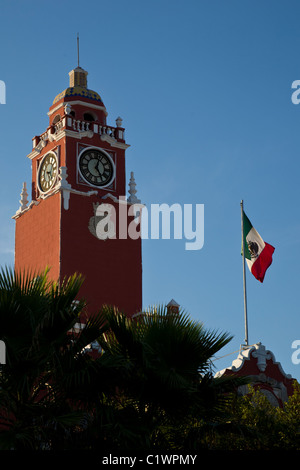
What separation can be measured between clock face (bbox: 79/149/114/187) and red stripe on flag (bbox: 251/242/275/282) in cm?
1226

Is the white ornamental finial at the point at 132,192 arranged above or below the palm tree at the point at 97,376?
above

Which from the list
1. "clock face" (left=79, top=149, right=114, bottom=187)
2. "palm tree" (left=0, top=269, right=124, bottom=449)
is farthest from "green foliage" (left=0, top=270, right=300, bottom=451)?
"clock face" (left=79, top=149, right=114, bottom=187)

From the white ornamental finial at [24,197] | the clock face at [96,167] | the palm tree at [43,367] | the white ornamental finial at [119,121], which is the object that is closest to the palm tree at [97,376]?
the palm tree at [43,367]

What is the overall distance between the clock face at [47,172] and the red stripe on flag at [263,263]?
13414 mm

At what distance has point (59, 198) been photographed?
45000 mm

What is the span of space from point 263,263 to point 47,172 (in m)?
14.8

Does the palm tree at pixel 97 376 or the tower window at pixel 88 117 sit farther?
the tower window at pixel 88 117

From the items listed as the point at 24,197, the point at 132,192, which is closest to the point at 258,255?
the point at 132,192

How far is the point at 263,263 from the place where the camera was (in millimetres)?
37812

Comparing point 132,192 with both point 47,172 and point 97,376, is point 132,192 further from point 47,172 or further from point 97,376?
point 97,376

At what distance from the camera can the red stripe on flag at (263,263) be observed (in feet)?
124

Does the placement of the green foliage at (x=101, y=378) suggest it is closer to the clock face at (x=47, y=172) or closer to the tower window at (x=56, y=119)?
the clock face at (x=47, y=172)

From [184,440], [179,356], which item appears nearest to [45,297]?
[179,356]
